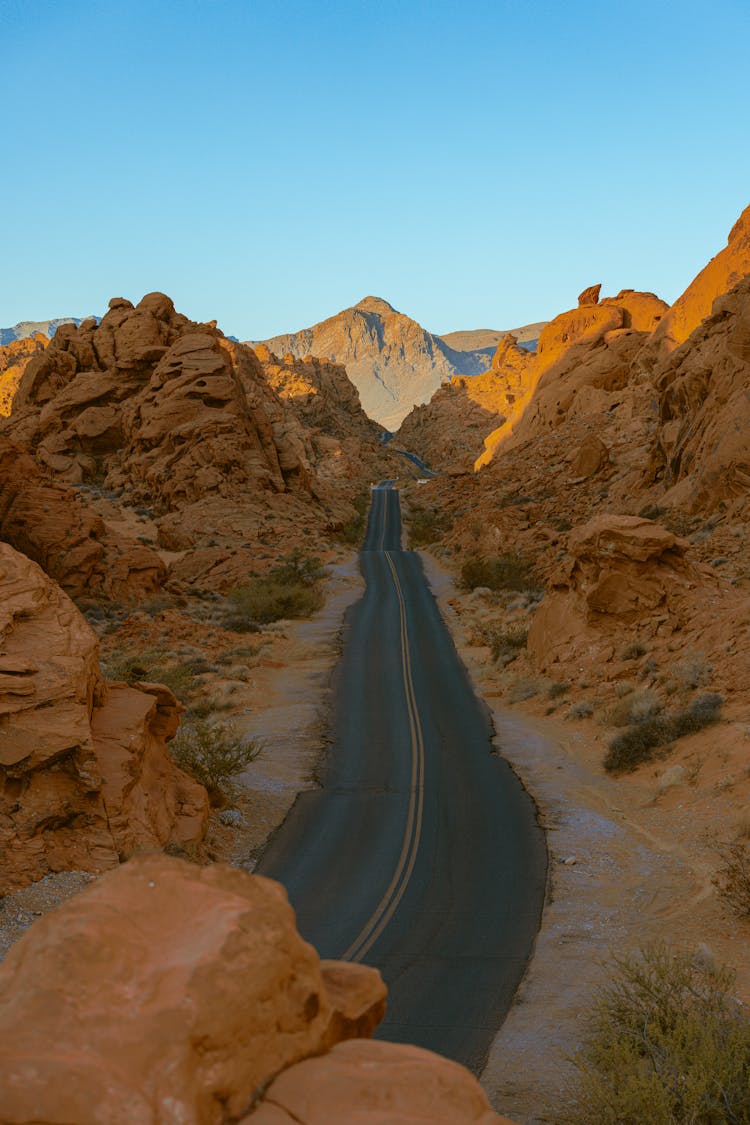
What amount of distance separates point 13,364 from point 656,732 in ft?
381

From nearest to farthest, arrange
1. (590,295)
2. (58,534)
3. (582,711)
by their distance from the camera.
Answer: (582,711) → (58,534) → (590,295)

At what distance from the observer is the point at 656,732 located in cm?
2272

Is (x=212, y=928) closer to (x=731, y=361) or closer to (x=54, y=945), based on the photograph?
(x=54, y=945)

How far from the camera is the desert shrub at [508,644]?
35.2 meters

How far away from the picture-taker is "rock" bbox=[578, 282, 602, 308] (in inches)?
3563

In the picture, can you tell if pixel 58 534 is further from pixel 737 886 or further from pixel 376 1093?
pixel 376 1093

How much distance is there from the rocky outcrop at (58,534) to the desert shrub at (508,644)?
58.4 feet

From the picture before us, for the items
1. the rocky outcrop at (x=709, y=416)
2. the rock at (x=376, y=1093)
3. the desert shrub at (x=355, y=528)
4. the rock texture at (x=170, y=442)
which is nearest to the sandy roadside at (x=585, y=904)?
the rock at (x=376, y=1093)

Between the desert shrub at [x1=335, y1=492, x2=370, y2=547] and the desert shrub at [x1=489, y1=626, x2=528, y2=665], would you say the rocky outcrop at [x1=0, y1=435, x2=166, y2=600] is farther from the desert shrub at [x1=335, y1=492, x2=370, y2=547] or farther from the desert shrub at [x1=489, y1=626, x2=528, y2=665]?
the desert shrub at [x1=335, y1=492, x2=370, y2=547]

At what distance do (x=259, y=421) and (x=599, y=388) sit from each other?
28090mm

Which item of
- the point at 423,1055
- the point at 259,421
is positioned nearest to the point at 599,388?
the point at 259,421

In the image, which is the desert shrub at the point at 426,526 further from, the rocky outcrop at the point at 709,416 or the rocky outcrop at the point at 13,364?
the rocky outcrop at the point at 13,364

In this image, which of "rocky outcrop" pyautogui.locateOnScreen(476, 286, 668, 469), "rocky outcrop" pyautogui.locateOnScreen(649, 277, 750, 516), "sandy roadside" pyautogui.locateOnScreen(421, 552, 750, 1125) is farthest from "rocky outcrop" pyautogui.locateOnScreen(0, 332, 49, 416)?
"sandy roadside" pyautogui.locateOnScreen(421, 552, 750, 1125)

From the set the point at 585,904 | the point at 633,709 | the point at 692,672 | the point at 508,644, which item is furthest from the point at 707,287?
the point at 585,904
